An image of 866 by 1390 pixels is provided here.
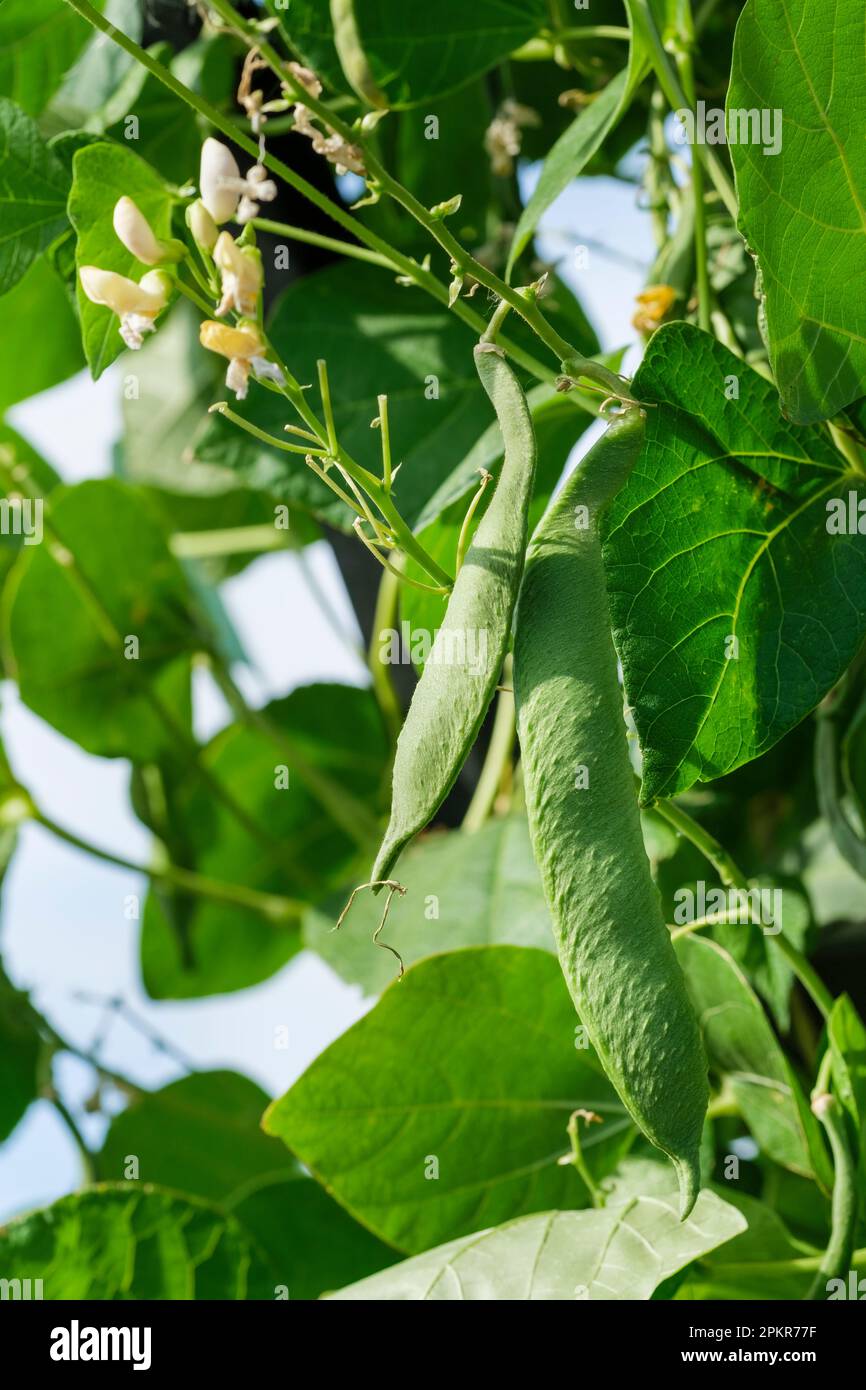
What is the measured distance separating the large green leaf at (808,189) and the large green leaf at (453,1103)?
0.30 metres

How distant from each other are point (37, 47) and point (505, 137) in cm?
→ 27

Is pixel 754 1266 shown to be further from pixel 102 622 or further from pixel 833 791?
pixel 102 622

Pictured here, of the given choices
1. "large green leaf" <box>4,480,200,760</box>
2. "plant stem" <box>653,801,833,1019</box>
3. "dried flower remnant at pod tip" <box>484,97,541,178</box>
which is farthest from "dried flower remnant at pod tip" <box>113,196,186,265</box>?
"large green leaf" <box>4,480,200,760</box>

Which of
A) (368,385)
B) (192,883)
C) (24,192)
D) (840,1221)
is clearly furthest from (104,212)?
(192,883)

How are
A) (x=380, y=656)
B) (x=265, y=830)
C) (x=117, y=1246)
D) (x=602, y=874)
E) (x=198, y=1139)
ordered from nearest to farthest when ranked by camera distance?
(x=602, y=874), (x=117, y=1246), (x=380, y=656), (x=198, y=1139), (x=265, y=830)

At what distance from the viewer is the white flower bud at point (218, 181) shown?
0.46 meters

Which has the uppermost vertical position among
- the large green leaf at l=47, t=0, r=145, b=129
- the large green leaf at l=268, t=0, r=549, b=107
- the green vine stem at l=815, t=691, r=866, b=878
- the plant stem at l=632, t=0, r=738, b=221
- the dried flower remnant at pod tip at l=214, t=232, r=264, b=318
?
the large green leaf at l=47, t=0, r=145, b=129

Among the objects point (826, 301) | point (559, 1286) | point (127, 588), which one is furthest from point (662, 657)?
point (127, 588)

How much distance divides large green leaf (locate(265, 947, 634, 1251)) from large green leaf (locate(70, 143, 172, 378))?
1.02ft

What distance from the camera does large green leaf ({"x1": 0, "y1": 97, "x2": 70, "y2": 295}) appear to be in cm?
61

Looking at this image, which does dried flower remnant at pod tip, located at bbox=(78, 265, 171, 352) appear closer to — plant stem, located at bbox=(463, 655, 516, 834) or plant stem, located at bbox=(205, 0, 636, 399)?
plant stem, located at bbox=(205, 0, 636, 399)

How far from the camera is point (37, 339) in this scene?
946 mm

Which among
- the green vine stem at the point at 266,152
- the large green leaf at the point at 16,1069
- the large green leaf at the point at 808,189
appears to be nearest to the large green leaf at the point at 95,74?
the green vine stem at the point at 266,152
